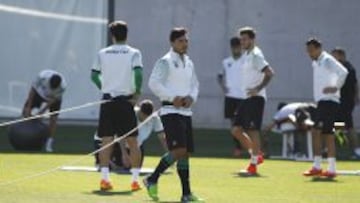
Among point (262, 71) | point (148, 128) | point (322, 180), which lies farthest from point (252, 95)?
point (322, 180)

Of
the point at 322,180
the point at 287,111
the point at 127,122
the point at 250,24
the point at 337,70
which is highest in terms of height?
the point at 250,24

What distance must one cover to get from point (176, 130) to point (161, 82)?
0.55 m

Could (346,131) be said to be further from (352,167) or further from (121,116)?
(121,116)

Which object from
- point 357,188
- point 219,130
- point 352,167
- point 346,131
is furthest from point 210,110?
point 357,188

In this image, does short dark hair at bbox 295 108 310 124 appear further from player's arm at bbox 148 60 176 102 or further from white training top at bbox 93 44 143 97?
player's arm at bbox 148 60 176 102

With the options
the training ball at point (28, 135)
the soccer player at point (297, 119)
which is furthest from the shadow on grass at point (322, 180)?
the training ball at point (28, 135)

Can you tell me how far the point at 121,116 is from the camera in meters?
14.4

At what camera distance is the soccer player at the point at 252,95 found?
1711cm

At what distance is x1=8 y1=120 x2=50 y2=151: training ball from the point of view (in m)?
20.4

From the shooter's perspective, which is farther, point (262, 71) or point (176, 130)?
point (262, 71)

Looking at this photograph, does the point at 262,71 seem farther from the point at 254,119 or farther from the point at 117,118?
the point at 117,118

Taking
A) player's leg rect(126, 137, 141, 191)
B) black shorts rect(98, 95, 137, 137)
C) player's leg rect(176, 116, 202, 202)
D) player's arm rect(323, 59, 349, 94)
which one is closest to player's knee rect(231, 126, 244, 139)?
player's arm rect(323, 59, 349, 94)

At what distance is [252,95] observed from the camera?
680 inches

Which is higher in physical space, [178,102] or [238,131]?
[178,102]
